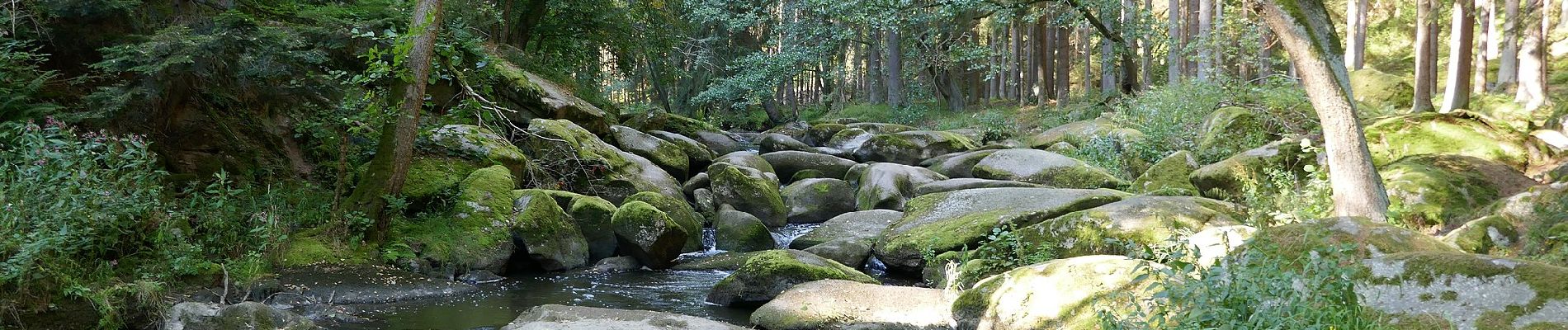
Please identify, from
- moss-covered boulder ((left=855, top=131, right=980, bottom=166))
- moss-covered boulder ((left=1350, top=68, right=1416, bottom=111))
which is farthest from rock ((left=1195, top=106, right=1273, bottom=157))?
moss-covered boulder ((left=1350, top=68, right=1416, bottom=111))

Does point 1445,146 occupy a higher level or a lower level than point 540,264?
higher

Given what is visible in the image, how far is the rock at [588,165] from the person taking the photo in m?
12.3

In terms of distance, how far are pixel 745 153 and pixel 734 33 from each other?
62.9 feet

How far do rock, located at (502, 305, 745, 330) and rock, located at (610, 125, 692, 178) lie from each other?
771 cm

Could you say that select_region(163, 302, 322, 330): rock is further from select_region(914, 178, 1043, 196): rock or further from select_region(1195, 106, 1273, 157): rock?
select_region(1195, 106, 1273, 157): rock

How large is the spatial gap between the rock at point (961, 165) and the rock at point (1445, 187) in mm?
6830

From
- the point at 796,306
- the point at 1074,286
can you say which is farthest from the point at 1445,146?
the point at 796,306

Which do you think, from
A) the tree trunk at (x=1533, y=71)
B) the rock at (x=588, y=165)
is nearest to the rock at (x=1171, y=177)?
the rock at (x=588, y=165)

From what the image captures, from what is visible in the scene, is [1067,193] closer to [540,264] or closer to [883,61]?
[540,264]

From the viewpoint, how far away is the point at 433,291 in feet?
26.7

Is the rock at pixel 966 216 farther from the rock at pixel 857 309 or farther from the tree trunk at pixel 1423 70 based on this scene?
the tree trunk at pixel 1423 70

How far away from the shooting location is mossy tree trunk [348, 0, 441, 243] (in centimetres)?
847

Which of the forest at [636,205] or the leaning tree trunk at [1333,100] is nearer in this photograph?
the forest at [636,205]

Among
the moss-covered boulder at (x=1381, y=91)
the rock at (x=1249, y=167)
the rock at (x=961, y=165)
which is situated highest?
the moss-covered boulder at (x=1381, y=91)
